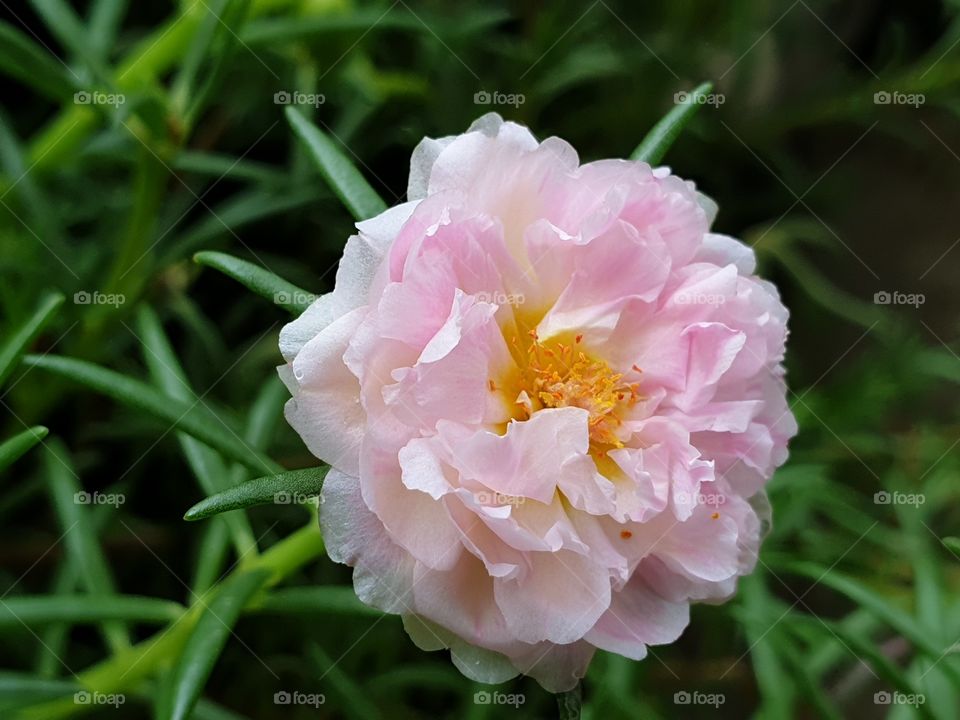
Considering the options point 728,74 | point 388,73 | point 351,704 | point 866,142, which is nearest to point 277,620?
point 351,704

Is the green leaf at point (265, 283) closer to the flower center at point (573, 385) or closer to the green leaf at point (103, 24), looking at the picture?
the flower center at point (573, 385)

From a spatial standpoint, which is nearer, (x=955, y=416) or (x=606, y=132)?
(x=606, y=132)

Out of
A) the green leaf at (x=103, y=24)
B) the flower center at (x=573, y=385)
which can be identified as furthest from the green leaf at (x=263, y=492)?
the green leaf at (x=103, y=24)

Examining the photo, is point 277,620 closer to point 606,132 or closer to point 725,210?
point 606,132

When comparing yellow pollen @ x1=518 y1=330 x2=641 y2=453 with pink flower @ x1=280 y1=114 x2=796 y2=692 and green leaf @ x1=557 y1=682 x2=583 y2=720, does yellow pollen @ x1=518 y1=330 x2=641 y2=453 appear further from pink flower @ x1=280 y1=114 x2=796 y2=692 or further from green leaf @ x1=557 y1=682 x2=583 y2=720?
green leaf @ x1=557 y1=682 x2=583 y2=720

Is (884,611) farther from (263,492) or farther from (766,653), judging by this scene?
(263,492)

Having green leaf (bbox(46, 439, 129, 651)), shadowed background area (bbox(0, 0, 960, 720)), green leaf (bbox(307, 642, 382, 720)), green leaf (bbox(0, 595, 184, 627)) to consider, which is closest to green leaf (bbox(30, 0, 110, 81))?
shadowed background area (bbox(0, 0, 960, 720))

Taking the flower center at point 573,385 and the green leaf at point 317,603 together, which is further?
the green leaf at point 317,603
